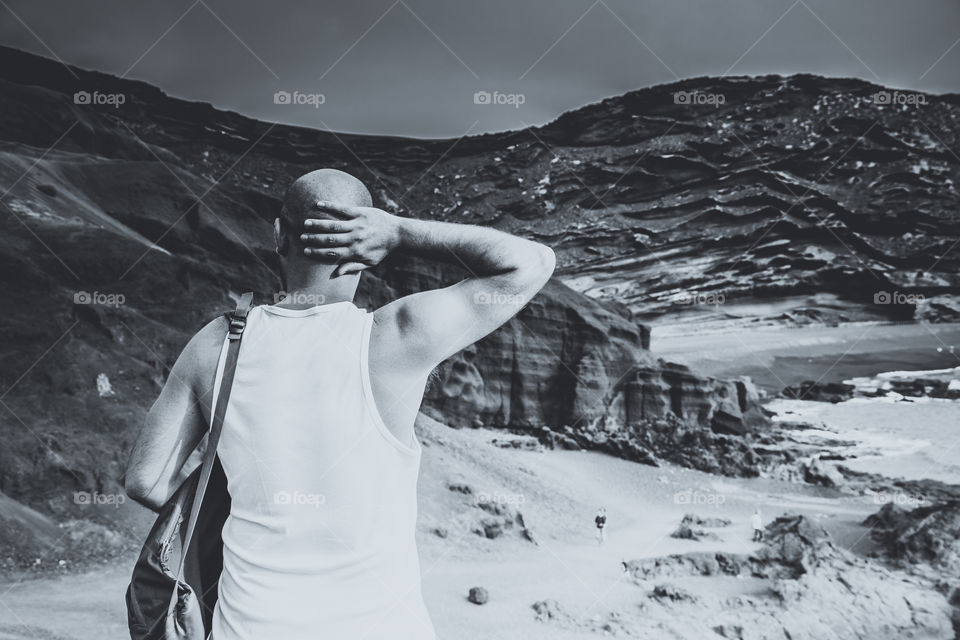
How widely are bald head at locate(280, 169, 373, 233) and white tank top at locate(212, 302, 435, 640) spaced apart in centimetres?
19

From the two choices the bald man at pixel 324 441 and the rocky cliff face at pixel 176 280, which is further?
the rocky cliff face at pixel 176 280

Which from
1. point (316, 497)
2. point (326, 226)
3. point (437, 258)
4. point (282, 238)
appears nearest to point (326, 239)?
point (326, 226)

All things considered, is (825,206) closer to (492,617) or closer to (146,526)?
(492,617)

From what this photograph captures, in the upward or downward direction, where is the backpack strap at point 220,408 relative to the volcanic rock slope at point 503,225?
downward

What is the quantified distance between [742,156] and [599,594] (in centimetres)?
2371

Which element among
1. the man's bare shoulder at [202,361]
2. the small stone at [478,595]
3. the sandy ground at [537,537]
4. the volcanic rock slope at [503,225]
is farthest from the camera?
the volcanic rock slope at [503,225]

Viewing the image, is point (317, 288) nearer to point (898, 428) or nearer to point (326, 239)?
point (326, 239)

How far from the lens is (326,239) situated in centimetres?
122

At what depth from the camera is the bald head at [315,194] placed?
4.18 ft

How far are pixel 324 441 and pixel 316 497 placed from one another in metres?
0.09

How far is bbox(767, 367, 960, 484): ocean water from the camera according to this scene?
63.2 feet

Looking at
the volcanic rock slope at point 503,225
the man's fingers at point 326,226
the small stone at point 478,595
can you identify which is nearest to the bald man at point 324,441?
the man's fingers at point 326,226

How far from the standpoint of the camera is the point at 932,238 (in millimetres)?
24281

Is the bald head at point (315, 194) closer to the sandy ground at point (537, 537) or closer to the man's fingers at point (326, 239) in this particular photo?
the man's fingers at point (326, 239)
